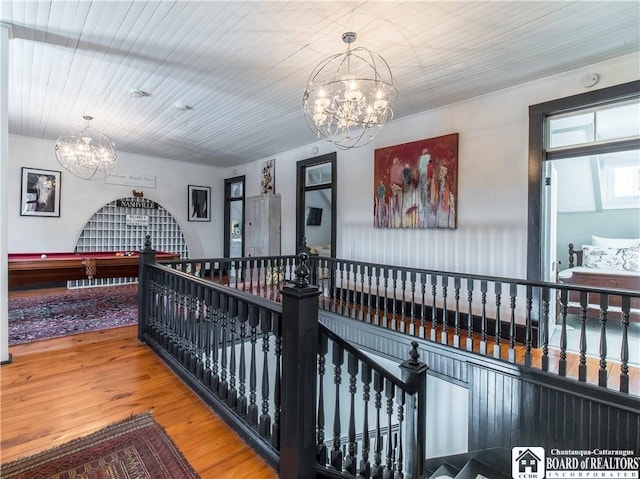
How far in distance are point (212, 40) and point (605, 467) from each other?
15.0 feet

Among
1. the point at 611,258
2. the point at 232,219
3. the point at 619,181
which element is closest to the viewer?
the point at 611,258

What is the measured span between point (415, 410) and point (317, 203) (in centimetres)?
635

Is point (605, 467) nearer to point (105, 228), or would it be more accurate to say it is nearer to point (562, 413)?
point (562, 413)

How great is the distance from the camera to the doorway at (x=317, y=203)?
5.90 metres

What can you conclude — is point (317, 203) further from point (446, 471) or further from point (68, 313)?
point (446, 471)

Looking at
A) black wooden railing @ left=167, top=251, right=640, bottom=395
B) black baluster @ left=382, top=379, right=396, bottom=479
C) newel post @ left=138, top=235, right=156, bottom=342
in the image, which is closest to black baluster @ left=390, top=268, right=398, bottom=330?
black wooden railing @ left=167, top=251, right=640, bottom=395

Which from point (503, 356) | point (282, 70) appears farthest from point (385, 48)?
point (503, 356)

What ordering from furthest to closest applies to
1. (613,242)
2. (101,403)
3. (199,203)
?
1. (199,203)
2. (613,242)
3. (101,403)

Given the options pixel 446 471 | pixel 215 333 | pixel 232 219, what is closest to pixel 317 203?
pixel 232 219

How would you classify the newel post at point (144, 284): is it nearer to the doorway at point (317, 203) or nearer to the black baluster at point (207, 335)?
the black baluster at point (207, 335)

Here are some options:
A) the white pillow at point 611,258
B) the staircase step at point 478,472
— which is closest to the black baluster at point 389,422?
the staircase step at point 478,472

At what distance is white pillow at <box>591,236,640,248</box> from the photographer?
16.6ft

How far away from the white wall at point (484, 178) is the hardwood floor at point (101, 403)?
3392mm

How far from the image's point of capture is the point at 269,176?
7.45 m
